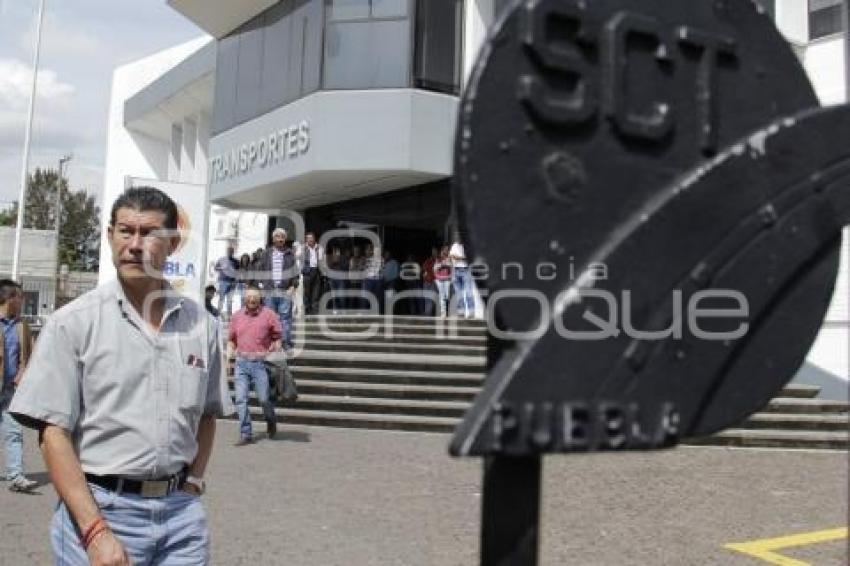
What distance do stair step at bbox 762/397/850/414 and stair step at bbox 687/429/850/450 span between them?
0.75 m

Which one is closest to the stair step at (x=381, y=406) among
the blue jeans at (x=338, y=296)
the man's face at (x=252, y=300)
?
the man's face at (x=252, y=300)

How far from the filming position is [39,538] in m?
5.23

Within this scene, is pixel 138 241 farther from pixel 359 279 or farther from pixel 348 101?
pixel 359 279

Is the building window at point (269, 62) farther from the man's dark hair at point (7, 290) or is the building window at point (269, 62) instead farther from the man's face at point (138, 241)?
the man's face at point (138, 241)

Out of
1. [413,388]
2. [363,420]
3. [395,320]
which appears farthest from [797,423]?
[395,320]

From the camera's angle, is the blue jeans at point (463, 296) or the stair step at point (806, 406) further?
the blue jeans at point (463, 296)

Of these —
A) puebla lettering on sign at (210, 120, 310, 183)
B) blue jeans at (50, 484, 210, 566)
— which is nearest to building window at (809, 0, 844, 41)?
puebla lettering on sign at (210, 120, 310, 183)

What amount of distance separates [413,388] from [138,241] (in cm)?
883

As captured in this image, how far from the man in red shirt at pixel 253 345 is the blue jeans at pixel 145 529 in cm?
682

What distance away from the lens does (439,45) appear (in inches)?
656

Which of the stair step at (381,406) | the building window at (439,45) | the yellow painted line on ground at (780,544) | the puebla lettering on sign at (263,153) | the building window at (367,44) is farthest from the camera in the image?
the puebla lettering on sign at (263,153)

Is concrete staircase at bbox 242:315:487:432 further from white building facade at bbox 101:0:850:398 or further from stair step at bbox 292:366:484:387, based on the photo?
white building facade at bbox 101:0:850:398

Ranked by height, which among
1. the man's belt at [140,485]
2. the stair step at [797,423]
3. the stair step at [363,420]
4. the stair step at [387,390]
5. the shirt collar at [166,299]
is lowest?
the stair step at [363,420]

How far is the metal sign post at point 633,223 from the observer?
1.22 meters
